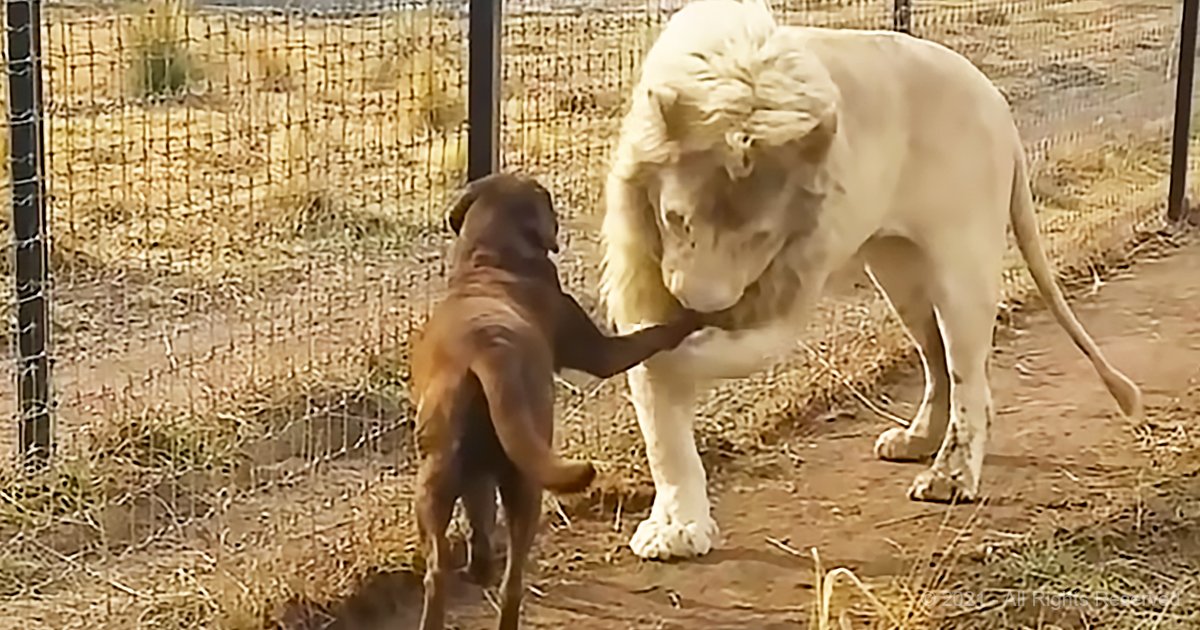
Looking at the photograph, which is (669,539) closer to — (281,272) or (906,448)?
(906,448)

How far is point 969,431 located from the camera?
4102mm

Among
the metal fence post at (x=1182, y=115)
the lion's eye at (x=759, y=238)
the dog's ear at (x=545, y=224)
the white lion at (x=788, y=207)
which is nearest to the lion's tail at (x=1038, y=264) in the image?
the white lion at (x=788, y=207)

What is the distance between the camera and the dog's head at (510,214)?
9.79ft

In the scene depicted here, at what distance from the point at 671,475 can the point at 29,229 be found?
1.52 m

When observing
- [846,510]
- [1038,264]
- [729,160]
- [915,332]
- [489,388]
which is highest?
[729,160]

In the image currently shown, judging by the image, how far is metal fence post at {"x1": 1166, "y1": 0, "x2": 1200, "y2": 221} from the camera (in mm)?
7895

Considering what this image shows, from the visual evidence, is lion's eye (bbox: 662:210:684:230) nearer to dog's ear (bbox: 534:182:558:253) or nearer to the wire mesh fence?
dog's ear (bbox: 534:182:558:253)

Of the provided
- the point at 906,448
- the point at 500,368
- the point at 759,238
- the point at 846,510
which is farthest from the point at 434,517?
the point at 906,448

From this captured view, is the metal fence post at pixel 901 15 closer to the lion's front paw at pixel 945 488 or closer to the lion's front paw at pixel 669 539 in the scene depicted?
the lion's front paw at pixel 945 488

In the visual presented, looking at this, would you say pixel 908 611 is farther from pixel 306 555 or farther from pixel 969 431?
pixel 306 555

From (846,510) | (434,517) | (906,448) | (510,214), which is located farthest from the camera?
(906,448)

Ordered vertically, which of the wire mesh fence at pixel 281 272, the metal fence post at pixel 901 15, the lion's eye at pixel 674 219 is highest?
the metal fence post at pixel 901 15

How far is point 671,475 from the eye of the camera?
12.2ft

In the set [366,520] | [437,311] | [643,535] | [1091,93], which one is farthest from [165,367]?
[1091,93]
